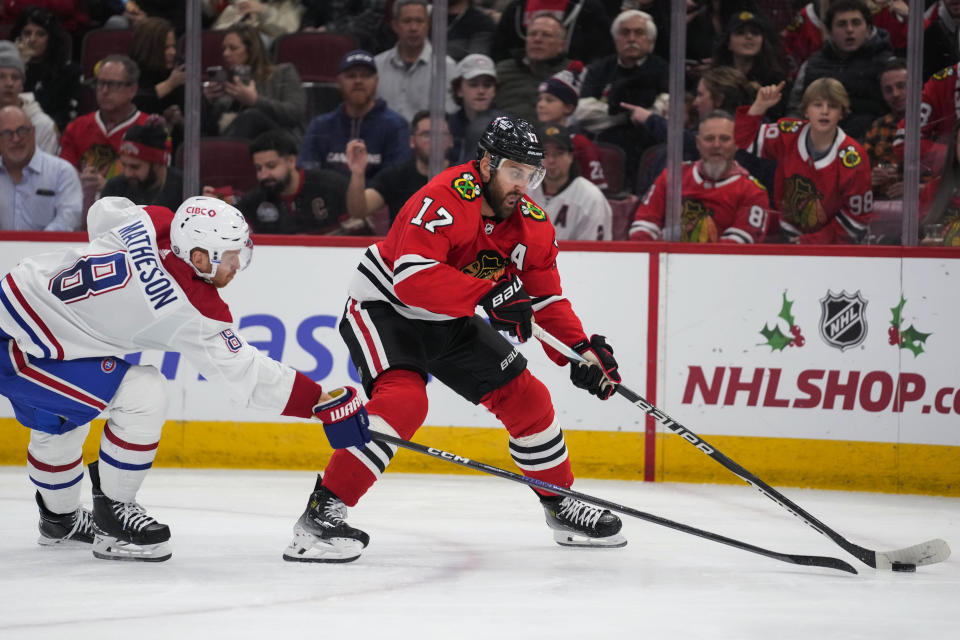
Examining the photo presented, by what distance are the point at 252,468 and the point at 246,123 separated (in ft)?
4.81

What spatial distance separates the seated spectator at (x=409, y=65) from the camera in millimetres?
5113

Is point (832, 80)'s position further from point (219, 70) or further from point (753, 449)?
point (219, 70)

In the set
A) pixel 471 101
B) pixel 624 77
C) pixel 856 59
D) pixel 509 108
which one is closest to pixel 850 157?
pixel 856 59

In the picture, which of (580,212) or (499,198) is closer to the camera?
(499,198)

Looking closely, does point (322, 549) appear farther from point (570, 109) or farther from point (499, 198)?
point (570, 109)

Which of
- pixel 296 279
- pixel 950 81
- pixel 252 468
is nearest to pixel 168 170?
pixel 296 279

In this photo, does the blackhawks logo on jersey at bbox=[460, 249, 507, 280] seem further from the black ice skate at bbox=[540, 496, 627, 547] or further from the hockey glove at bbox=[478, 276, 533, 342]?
the black ice skate at bbox=[540, 496, 627, 547]

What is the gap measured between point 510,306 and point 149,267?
938 mm

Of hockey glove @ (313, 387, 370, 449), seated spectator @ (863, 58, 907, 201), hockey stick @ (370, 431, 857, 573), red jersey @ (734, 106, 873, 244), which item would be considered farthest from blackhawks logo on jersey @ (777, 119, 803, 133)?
hockey glove @ (313, 387, 370, 449)

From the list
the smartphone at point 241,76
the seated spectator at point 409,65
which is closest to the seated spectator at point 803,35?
the seated spectator at point 409,65

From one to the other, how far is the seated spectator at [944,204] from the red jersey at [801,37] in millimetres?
649

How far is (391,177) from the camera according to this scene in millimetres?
5188

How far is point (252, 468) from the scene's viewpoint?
505 centimetres

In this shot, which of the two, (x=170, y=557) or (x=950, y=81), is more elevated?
(x=950, y=81)
